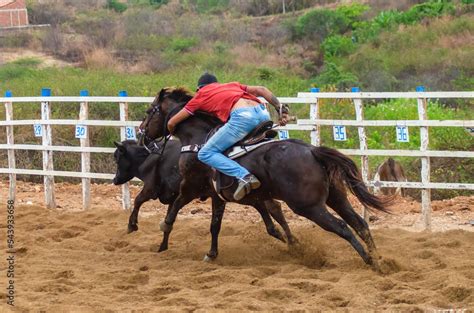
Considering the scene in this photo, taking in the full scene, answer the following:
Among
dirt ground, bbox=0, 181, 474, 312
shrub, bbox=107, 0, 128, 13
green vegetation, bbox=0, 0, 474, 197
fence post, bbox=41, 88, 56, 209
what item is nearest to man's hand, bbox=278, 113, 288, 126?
dirt ground, bbox=0, 181, 474, 312

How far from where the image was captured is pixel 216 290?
7605 mm

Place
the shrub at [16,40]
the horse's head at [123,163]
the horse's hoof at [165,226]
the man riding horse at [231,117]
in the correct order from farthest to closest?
the shrub at [16,40], the horse's head at [123,163], the horse's hoof at [165,226], the man riding horse at [231,117]

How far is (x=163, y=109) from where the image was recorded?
961 cm

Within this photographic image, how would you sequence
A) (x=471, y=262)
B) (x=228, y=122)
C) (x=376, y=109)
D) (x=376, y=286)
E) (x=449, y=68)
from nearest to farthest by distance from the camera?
(x=376, y=286) < (x=471, y=262) < (x=228, y=122) < (x=376, y=109) < (x=449, y=68)

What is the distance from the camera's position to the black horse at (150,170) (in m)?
10.5

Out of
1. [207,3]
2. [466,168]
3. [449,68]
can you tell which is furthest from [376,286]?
[207,3]

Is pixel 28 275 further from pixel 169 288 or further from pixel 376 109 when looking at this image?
pixel 376 109

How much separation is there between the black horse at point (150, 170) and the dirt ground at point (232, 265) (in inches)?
20.7

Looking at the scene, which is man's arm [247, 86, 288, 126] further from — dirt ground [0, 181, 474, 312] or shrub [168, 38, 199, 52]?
shrub [168, 38, 199, 52]

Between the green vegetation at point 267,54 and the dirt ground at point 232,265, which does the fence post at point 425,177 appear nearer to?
the dirt ground at point 232,265

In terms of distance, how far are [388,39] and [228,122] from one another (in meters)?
21.0

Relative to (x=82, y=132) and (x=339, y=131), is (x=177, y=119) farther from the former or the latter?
(x=82, y=132)

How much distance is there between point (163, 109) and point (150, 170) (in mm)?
1327

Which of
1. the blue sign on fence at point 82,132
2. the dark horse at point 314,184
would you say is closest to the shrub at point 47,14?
the blue sign on fence at point 82,132
